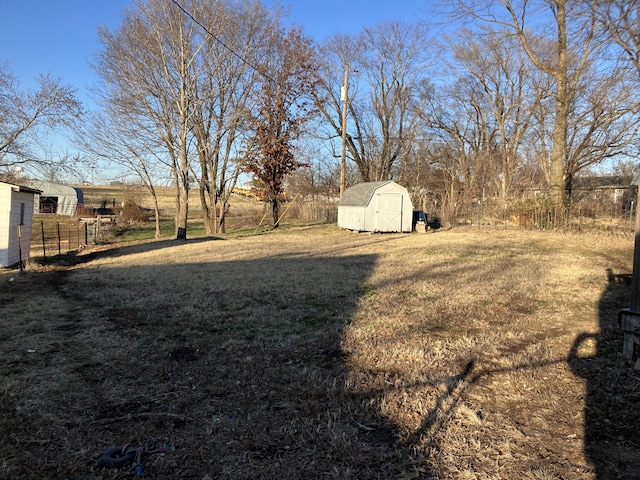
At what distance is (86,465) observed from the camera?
8.15ft

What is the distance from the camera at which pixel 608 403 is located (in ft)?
10.2

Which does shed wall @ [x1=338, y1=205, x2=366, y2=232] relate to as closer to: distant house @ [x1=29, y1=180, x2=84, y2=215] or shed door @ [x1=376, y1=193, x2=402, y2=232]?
shed door @ [x1=376, y1=193, x2=402, y2=232]

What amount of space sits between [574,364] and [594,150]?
26.4 meters

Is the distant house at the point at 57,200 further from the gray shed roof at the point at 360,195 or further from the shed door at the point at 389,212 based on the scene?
the shed door at the point at 389,212

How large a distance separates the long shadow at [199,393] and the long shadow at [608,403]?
1.14m

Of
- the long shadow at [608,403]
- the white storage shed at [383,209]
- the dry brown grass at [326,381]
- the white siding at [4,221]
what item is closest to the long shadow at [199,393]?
the dry brown grass at [326,381]

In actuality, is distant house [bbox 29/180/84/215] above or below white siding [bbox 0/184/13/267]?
above

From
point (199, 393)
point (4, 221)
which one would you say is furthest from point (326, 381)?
point (4, 221)

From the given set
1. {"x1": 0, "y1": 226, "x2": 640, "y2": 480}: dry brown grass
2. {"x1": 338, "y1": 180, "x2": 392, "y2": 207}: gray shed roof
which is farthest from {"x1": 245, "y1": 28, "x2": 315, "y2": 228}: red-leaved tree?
{"x1": 0, "y1": 226, "x2": 640, "y2": 480}: dry brown grass

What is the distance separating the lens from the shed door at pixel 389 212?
22.2 m

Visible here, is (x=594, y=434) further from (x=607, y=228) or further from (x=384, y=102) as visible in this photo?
(x=384, y=102)

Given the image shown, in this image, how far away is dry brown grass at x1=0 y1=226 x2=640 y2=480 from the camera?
253cm

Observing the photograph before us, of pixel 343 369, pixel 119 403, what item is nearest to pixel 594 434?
pixel 343 369

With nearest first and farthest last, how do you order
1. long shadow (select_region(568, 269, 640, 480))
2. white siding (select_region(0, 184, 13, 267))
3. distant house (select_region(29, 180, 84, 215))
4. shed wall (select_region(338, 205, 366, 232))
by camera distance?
long shadow (select_region(568, 269, 640, 480)) < white siding (select_region(0, 184, 13, 267)) < shed wall (select_region(338, 205, 366, 232)) < distant house (select_region(29, 180, 84, 215))
